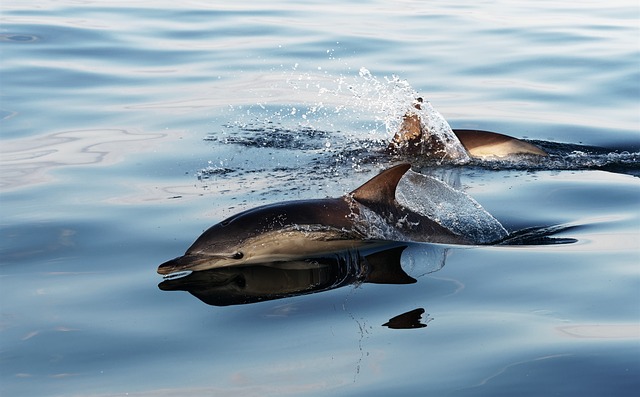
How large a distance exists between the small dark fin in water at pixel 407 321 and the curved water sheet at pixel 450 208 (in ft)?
5.15

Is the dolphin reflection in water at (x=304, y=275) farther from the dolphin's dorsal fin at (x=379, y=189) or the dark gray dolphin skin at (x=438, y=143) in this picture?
the dark gray dolphin skin at (x=438, y=143)

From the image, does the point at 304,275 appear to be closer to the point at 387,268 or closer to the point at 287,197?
the point at 387,268

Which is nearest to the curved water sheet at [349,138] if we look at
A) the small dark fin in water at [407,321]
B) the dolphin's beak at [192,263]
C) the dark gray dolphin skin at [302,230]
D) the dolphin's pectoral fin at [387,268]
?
the dark gray dolphin skin at [302,230]

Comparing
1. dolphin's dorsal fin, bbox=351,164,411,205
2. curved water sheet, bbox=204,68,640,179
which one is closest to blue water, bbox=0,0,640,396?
curved water sheet, bbox=204,68,640,179

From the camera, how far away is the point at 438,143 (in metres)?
10.8

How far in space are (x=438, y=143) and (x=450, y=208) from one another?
3.08 metres

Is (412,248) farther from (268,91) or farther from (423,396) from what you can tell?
(268,91)

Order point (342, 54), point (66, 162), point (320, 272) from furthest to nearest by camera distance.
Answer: point (342, 54), point (66, 162), point (320, 272)

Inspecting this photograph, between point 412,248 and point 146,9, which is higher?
point 146,9

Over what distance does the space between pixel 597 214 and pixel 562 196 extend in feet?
2.19

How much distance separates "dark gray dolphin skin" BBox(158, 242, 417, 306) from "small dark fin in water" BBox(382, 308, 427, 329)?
0.56m

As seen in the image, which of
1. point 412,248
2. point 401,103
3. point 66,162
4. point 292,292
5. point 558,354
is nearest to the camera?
point 558,354

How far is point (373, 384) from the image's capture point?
484 centimetres

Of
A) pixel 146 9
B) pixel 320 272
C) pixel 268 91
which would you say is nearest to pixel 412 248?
pixel 320 272
